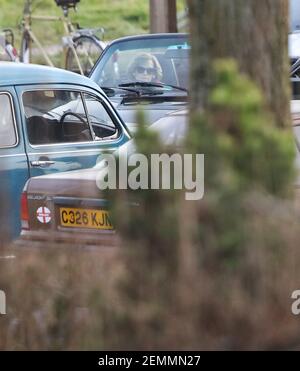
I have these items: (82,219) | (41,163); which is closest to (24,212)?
(82,219)

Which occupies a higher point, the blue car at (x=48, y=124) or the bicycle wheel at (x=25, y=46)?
the blue car at (x=48, y=124)

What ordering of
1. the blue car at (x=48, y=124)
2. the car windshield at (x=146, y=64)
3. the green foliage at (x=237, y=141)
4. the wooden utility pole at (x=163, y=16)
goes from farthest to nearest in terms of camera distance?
the wooden utility pole at (x=163, y=16) → the car windshield at (x=146, y=64) → the blue car at (x=48, y=124) → the green foliage at (x=237, y=141)

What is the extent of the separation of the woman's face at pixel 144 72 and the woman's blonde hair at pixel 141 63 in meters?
0.03

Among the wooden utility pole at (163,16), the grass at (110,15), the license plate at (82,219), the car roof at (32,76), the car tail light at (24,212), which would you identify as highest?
the car roof at (32,76)

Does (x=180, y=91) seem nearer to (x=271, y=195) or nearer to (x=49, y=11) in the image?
(x=271, y=195)

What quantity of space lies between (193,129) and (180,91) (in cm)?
639

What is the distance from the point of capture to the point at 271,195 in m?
2.94

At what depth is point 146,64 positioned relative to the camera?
31.4 feet

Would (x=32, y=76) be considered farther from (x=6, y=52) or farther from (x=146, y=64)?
(x=6, y=52)

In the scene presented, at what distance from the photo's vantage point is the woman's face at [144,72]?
9469 millimetres

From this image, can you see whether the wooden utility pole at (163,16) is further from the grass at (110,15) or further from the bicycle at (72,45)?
the grass at (110,15)

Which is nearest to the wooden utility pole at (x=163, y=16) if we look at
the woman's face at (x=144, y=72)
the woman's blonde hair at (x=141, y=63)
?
the woman's blonde hair at (x=141, y=63)

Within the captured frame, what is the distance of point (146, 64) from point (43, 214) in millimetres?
4308

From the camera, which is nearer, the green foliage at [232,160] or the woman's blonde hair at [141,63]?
the green foliage at [232,160]
